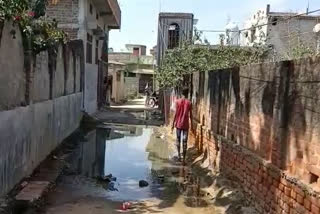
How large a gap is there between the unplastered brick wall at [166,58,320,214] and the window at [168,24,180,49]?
19.1m

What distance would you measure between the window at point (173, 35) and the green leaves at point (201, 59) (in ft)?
32.6

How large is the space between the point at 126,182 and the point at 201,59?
8.72m

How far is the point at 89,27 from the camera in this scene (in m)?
19.3

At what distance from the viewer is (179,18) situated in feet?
93.5

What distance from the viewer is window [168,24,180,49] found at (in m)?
28.6

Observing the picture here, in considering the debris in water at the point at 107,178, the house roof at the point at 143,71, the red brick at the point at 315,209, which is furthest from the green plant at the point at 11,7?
the house roof at the point at 143,71

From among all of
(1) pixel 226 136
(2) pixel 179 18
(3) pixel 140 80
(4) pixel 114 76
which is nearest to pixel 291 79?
(1) pixel 226 136

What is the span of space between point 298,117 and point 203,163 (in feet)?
17.4

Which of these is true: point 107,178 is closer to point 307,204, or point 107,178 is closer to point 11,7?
point 11,7

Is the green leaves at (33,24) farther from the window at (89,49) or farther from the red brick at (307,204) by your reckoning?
the window at (89,49)

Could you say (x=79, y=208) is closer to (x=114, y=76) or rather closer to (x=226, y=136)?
(x=226, y=136)

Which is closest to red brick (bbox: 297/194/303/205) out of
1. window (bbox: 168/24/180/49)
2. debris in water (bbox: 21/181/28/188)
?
debris in water (bbox: 21/181/28/188)

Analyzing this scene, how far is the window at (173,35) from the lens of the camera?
28.6 meters

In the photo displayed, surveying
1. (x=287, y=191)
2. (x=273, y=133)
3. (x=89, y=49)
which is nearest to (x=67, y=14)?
(x=89, y=49)
